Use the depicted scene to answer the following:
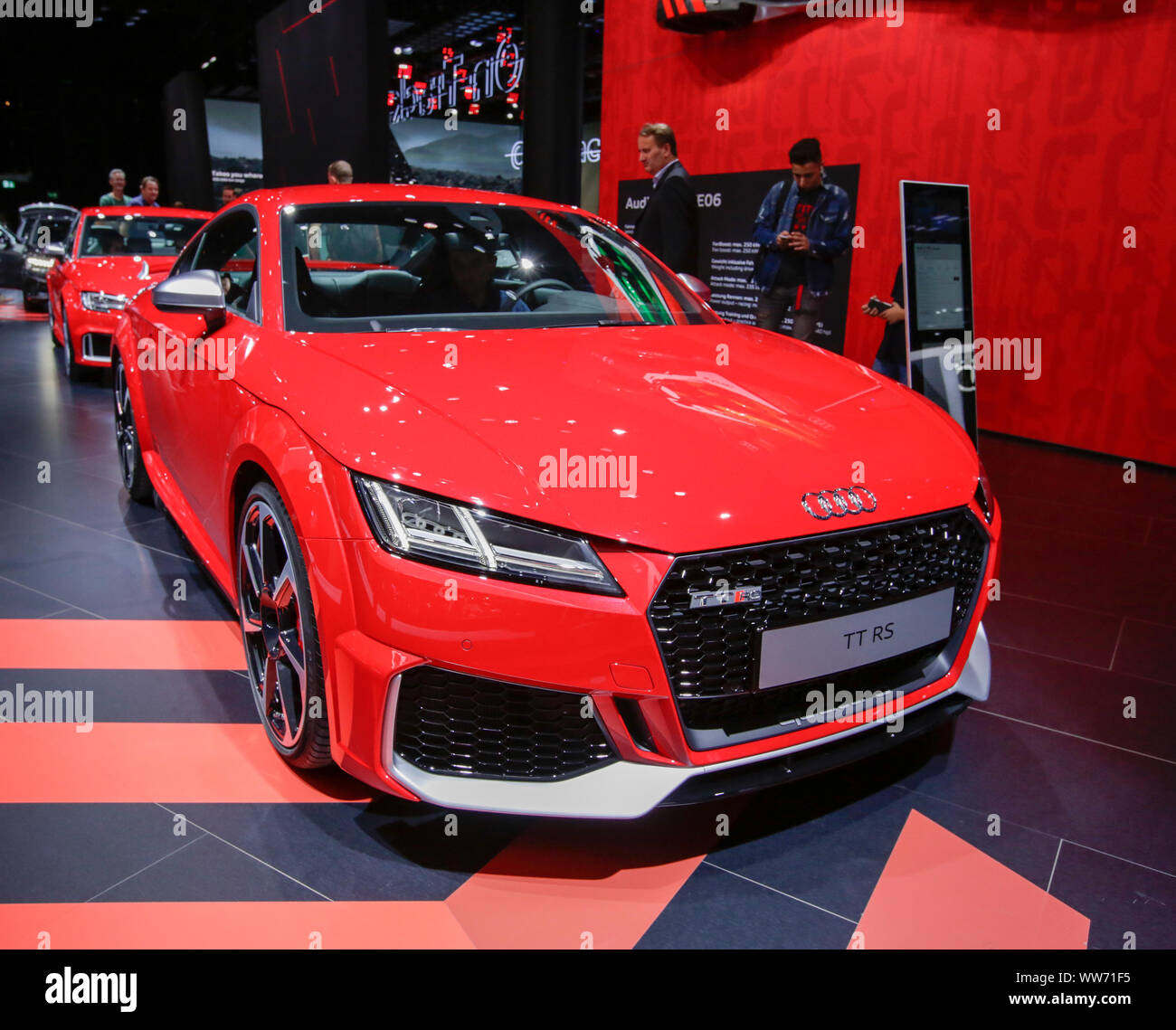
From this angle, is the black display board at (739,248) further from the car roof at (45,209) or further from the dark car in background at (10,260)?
the dark car in background at (10,260)

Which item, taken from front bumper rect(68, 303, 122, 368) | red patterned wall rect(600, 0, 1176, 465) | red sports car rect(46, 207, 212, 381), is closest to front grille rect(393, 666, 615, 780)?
red patterned wall rect(600, 0, 1176, 465)

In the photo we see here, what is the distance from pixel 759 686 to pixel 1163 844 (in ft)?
3.44

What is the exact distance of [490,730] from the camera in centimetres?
161

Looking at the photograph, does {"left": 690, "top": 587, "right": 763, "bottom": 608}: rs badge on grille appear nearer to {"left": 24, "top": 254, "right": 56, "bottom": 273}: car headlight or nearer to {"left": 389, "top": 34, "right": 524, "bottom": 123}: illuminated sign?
{"left": 24, "top": 254, "right": 56, "bottom": 273}: car headlight

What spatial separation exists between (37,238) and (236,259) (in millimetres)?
11614

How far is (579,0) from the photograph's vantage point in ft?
27.8

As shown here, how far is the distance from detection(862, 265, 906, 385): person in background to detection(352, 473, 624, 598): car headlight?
322cm

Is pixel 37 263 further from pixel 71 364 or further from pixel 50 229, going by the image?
pixel 71 364

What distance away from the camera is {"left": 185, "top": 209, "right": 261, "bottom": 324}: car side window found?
245cm

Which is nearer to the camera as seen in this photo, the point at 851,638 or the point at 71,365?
the point at 851,638

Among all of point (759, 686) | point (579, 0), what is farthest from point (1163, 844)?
point (579, 0)

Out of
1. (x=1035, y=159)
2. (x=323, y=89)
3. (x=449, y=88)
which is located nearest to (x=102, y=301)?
(x=323, y=89)

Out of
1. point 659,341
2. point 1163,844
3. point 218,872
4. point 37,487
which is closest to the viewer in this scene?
point 218,872
